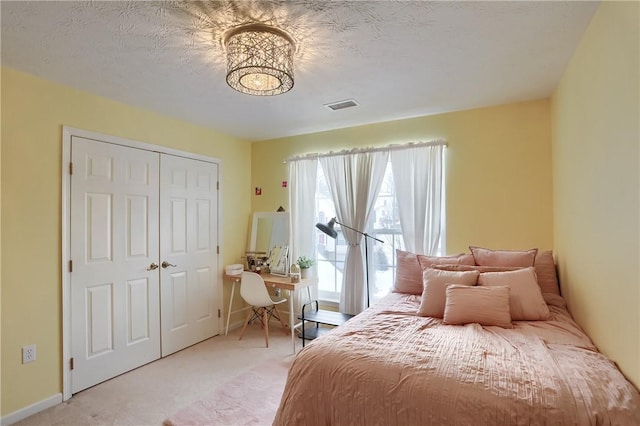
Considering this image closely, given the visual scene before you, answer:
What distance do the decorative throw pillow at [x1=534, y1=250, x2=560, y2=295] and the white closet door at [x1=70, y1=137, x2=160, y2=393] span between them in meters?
3.41

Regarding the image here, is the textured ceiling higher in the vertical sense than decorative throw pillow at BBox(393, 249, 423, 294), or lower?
higher

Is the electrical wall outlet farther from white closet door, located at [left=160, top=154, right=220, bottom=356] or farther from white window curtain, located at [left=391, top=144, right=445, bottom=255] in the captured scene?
white window curtain, located at [left=391, top=144, right=445, bottom=255]

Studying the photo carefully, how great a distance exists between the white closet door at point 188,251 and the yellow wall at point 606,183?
135 inches

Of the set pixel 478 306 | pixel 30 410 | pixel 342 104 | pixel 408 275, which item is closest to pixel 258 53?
pixel 342 104

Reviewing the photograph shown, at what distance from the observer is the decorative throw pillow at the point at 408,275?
296 centimetres

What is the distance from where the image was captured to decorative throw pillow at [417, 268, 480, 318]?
2361mm

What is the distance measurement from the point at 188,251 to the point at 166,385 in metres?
1.35

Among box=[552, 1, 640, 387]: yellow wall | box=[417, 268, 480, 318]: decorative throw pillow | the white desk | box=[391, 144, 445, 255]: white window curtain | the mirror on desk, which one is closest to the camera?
box=[552, 1, 640, 387]: yellow wall

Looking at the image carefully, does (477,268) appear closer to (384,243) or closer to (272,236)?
(384,243)

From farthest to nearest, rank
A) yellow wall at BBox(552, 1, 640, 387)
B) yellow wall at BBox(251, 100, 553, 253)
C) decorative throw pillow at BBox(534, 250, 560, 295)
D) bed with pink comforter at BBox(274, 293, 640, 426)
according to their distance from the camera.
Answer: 1. yellow wall at BBox(251, 100, 553, 253)
2. decorative throw pillow at BBox(534, 250, 560, 295)
3. yellow wall at BBox(552, 1, 640, 387)
4. bed with pink comforter at BBox(274, 293, 640, 426)

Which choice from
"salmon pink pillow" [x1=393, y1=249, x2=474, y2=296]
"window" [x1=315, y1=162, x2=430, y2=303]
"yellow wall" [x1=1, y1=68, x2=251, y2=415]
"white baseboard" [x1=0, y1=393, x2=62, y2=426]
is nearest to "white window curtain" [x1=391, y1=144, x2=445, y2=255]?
"window" [x1=315, y1=162, x2=430, y2=303]

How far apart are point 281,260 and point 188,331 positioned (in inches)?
50.1

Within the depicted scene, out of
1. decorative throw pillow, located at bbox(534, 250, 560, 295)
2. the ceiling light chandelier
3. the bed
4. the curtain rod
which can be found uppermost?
the ceiling light chandelier

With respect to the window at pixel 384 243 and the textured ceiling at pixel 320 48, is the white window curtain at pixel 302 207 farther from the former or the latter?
the textured ceiling at pixel 320 48
